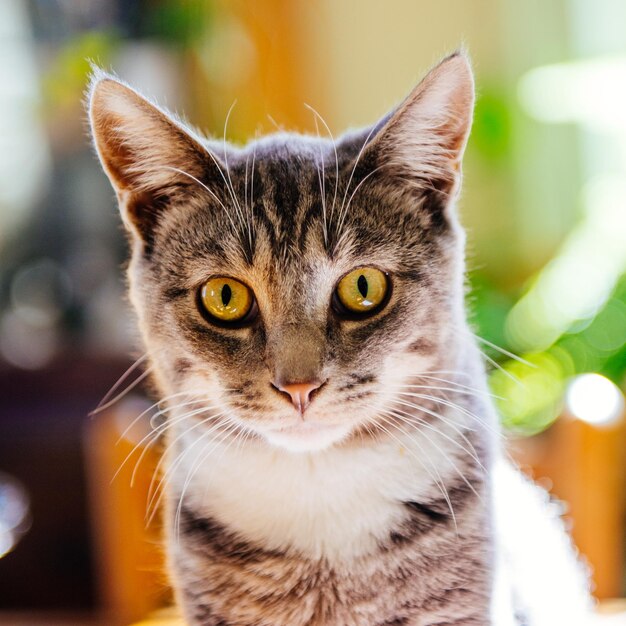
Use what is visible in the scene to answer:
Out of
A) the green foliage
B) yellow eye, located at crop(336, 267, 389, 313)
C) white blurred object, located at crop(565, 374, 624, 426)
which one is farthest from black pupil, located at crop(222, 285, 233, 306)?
the green foliage

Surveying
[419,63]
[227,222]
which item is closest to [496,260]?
[419,63]

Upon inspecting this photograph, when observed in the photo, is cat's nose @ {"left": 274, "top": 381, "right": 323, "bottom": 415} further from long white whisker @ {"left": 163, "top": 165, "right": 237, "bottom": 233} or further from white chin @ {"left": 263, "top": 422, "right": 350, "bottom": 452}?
long white whisker @ {"left": 163, "top": 165, "right": 237, "bottom": 233}

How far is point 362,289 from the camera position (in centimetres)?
81

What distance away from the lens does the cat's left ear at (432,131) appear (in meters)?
0.73

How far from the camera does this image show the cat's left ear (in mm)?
734

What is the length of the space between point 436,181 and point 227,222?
235 millimetres

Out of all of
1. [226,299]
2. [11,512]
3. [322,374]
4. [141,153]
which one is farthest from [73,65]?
[322,374]

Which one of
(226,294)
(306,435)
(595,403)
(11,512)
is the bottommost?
(11,512)

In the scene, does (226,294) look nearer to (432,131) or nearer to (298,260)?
(298,260)

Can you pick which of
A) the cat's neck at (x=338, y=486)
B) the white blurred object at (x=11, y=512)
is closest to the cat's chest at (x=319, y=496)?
the cat's neck at (x=338, y=486)

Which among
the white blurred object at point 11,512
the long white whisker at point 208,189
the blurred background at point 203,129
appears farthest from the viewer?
the blurred background at point 203,129

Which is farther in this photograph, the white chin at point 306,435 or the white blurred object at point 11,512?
the white blurred object at point 11,512

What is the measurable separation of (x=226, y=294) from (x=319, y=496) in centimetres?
24

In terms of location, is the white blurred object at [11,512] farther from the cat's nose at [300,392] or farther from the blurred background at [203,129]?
the cat's nose at [300,392]
